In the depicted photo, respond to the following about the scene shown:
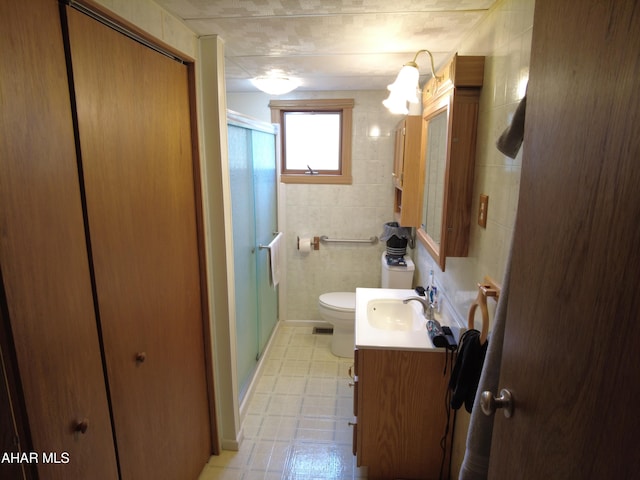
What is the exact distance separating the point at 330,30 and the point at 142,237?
119 cm

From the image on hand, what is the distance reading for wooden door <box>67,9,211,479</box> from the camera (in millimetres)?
1072

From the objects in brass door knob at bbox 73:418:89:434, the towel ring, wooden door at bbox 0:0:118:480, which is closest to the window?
the towel ring

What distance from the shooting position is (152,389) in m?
1.41

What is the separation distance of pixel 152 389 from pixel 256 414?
46.0 inches

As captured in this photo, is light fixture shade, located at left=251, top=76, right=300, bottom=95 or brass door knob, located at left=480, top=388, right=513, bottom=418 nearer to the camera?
brass door knob, located at left=480, top=388, right=513, bottom=418

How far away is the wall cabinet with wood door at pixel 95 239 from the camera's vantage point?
2.74ft

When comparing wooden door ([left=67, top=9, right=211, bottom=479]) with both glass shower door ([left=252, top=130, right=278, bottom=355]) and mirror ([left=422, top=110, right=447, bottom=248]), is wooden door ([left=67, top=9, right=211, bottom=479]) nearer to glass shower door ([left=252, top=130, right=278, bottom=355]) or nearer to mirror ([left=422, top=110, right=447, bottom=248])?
glass shower door ([left=252, top=130, right=278, bottom=355])

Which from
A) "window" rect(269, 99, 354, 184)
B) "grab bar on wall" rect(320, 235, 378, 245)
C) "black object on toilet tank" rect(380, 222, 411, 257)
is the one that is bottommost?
"grab bar on wall" rect(320, 235, 378, 245)

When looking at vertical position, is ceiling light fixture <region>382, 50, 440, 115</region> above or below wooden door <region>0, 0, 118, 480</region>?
above

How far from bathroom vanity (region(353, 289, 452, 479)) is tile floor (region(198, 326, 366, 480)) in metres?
0.24

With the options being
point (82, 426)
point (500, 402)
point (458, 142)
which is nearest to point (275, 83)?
point (458, 142)

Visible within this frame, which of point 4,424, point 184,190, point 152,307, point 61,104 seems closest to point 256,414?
point 152,307

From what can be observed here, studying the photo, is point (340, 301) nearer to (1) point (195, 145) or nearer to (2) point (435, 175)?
(2) point (435, 175)

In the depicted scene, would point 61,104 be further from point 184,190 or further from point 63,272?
point 184,190
